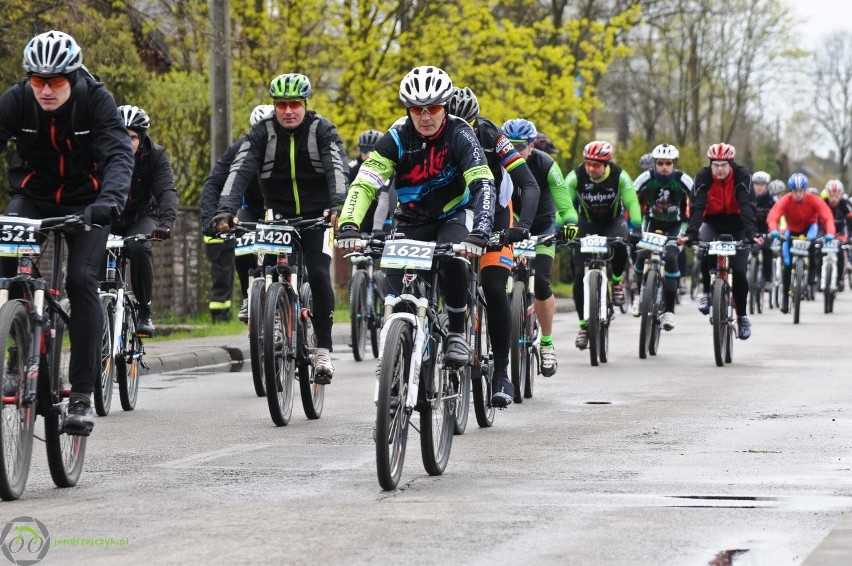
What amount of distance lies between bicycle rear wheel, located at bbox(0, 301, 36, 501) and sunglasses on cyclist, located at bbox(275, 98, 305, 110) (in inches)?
155

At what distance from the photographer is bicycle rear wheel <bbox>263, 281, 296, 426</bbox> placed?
10.1m

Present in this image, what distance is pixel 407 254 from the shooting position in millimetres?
7887

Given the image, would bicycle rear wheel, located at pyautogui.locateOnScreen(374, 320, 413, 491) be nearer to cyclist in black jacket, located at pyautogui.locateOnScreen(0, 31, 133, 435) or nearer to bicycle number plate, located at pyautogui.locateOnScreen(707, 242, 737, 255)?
cyclist in black jacket, located at pyautogui.locateOnScreen(0, 31, 133, 435)

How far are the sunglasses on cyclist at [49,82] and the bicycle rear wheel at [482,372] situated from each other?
2.88 m

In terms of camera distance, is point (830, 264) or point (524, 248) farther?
point (830, 264)

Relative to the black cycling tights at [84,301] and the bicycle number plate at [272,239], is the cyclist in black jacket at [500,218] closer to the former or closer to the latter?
the bicycle number plate at [272,239]

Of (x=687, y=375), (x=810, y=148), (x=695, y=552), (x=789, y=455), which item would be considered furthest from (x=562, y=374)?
(x=810, y=148)

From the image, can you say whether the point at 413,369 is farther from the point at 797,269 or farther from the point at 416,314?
the point at 797,269

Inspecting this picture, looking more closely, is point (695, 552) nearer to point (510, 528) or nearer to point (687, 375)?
point (510, 528)

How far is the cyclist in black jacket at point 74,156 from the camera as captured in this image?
24.9 ft

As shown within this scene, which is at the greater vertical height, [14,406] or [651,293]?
[651,293]

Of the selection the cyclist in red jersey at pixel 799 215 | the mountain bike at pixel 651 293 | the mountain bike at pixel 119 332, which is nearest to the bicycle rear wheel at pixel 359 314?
the mountain bike at pixel 651 293

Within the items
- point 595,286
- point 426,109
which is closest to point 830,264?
point 595,286

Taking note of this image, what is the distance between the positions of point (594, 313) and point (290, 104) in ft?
17.2
